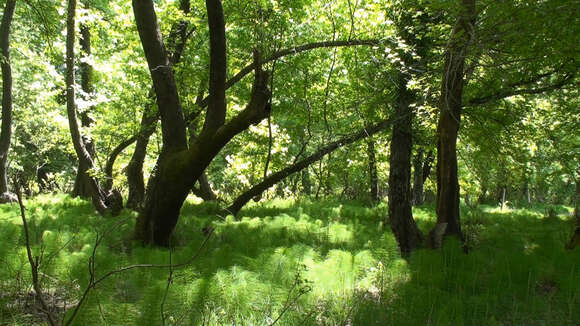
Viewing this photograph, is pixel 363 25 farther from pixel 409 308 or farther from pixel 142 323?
pixel 142 323

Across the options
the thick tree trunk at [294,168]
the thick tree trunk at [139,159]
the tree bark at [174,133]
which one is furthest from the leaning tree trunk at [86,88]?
the tree bark at [174,133]

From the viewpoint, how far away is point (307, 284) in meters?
3.32

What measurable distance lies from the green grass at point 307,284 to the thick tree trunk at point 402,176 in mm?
639

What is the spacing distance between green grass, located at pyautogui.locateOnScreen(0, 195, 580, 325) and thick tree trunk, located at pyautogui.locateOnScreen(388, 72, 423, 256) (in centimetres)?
64

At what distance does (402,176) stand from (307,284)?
3.03 metres

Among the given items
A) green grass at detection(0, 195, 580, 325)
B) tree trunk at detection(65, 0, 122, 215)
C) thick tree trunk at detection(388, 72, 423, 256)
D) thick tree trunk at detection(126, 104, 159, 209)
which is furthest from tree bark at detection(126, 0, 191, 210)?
thick tree trunk at detection(388, 72, 423, 256)

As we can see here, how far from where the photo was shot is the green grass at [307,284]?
2.76 meters

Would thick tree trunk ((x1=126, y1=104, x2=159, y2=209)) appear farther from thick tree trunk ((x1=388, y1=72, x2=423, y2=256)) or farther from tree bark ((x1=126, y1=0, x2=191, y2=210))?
thick tree trunk ((x1=388, y1=72, x2=423, y2=256))

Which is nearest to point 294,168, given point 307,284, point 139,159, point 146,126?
point 146,126

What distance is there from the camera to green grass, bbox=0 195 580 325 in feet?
9.04

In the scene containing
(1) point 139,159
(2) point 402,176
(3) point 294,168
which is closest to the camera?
(2) point 402,176


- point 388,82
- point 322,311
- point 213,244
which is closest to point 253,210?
point 213,244

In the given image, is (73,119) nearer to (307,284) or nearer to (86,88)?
(86,88)

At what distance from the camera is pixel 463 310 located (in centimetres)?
316
